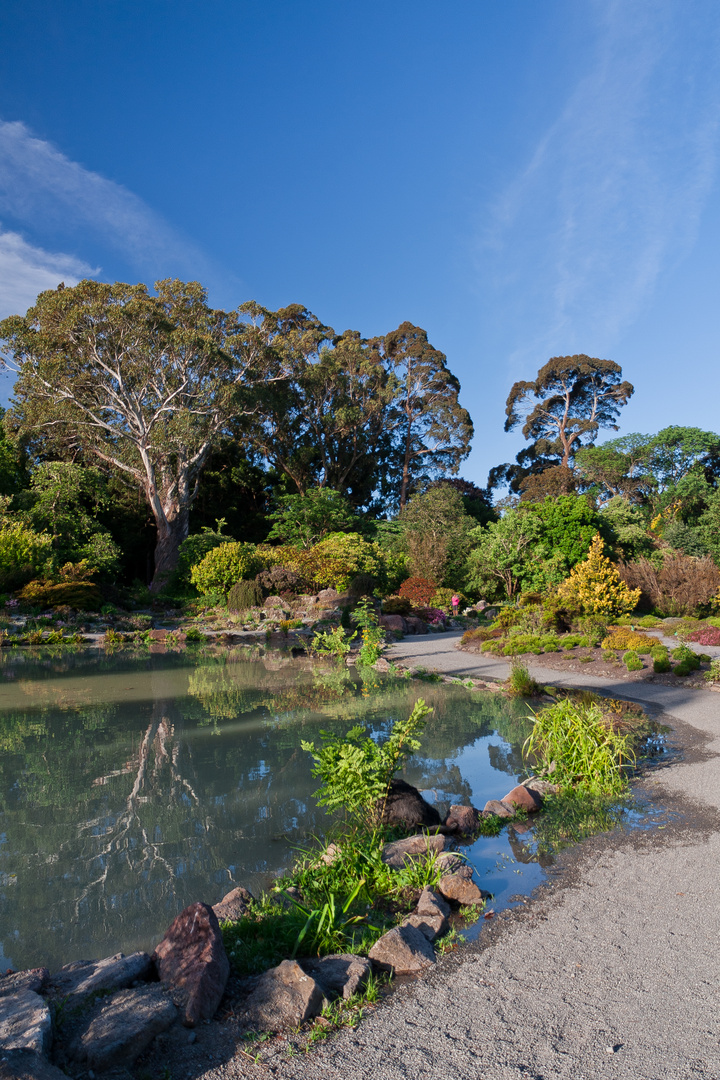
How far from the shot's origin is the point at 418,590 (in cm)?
1917

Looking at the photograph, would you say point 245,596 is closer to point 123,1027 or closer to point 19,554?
point 19,554

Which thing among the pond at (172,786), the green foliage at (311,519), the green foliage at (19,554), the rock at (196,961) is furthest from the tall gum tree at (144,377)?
the rock at (196,961)

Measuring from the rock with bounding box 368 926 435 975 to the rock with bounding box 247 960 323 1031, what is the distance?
378 millimetres

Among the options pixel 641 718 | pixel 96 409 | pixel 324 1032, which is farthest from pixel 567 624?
pixel 96 409

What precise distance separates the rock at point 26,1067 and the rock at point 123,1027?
195mm

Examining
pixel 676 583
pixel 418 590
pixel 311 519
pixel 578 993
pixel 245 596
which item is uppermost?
pixel 311 519

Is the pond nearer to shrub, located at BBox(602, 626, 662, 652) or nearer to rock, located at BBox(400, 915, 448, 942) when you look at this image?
rock, located at BBox(400, 915, 448, 942)

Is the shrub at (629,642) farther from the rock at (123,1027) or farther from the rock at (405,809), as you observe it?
the rock at (123,1027)

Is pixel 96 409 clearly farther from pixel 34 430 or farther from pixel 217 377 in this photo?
pixel 217 377

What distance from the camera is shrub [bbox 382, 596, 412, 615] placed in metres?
17.4

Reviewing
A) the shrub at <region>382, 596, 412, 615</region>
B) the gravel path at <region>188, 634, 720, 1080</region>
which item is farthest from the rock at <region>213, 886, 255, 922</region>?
the shrub at <region>382, 596, 412, 615</region>

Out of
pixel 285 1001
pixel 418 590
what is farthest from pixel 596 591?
pixel 285 1001

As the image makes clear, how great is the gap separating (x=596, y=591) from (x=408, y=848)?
33.8ft

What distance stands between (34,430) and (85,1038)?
2332cm
